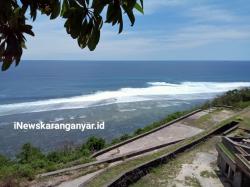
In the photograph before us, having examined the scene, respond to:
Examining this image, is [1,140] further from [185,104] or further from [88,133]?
[185,104]

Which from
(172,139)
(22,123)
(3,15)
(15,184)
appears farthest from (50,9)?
(22,123)

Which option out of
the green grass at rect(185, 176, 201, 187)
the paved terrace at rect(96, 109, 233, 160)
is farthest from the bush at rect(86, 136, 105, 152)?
the green grass at rect(185, 176, 201, 187)

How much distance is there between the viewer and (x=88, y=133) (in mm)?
23000

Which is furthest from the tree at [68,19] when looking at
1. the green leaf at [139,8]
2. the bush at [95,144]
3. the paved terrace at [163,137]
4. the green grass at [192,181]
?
the bush at [95,144]

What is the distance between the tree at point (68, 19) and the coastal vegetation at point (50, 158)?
7.11 m

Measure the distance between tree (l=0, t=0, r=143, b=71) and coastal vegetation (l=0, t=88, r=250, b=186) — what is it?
711cm

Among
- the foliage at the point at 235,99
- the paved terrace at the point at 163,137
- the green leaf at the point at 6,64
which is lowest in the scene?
the paved terrace at the point at 163,137

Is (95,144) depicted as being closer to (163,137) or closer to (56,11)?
(163,137)

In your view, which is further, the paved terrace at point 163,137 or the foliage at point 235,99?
the foliage at point 235,99

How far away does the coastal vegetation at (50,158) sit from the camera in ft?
28.7

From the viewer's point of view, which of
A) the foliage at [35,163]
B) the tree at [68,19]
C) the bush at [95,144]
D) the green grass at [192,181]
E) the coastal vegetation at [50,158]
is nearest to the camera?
the tree at [68,19]

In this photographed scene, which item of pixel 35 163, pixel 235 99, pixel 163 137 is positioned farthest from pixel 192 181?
pixel 235 99

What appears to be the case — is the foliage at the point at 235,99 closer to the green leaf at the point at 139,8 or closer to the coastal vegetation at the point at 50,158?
the coastal vegetation at the point at 50,158

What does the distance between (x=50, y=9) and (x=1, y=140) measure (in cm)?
2223
